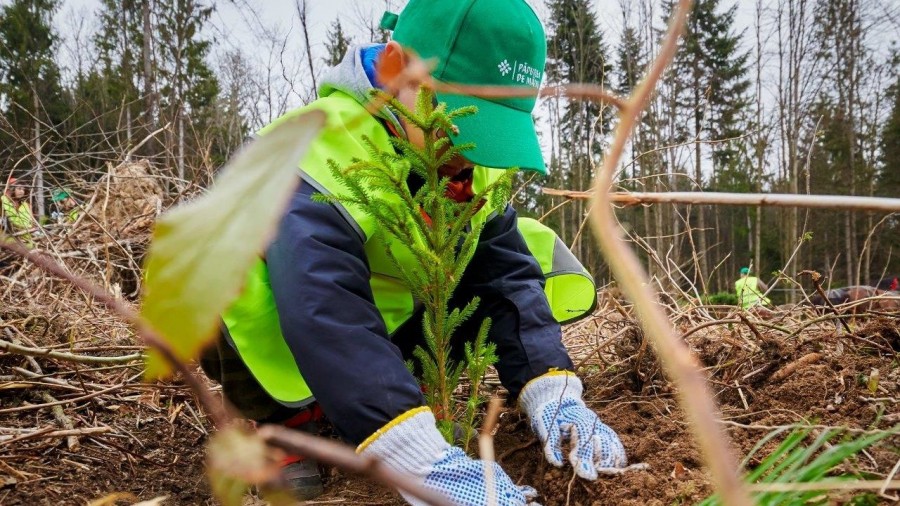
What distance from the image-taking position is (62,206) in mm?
4973

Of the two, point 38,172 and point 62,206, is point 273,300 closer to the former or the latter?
point 38,172

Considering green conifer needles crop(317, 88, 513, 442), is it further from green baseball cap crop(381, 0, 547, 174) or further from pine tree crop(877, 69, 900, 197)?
pine tree crop(877, 69, 900, 197)

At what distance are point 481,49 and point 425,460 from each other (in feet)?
3.29

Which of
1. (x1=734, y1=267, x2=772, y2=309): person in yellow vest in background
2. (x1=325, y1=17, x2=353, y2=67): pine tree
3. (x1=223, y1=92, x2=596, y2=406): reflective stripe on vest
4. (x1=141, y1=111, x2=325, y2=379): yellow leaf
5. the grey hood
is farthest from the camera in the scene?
(x1=325, y1=17, x2=353, y2=67): pine tree

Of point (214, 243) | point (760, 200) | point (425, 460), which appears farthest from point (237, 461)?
point (425, 460)

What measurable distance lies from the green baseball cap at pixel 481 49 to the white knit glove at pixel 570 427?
67 cm

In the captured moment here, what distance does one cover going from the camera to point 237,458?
7.6 inches

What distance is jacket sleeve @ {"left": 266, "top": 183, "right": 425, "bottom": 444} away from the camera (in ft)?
4.54

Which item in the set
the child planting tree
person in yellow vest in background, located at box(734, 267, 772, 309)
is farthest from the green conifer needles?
person in yellow vest in background, located at box(734, 267, 772, 309)

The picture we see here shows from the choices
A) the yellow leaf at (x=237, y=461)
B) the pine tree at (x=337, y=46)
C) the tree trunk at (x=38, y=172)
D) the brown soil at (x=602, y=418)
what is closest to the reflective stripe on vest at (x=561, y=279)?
the brown soil at (x=602, y=418)

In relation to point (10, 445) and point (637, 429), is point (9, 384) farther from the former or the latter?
point (637, 429)

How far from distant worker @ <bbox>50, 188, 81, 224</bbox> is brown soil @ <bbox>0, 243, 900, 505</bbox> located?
5.48 feet

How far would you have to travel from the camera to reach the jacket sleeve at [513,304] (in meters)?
1.97

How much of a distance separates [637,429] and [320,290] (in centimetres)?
96
